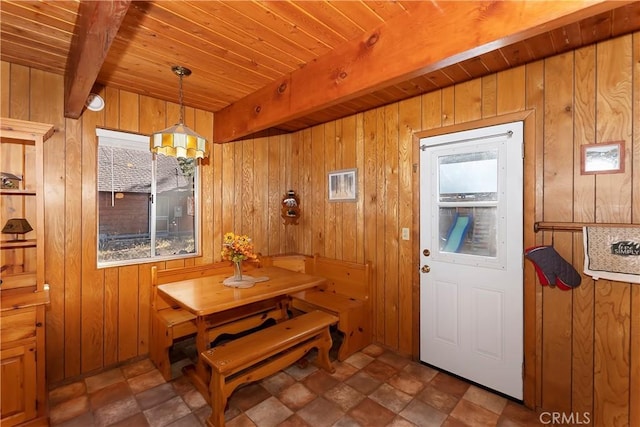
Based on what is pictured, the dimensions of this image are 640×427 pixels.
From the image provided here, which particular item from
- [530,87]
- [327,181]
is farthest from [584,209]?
[327,181]

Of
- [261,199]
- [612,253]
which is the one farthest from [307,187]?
[612,253]

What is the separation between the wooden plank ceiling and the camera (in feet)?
4.32

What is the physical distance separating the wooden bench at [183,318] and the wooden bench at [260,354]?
0.47m

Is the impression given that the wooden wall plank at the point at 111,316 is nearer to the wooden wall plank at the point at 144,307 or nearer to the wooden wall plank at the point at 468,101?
the wooden wall plank at the point at 144,307

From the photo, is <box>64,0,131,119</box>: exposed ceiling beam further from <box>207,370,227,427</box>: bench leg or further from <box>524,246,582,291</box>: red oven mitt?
<box>524,246,582,291</box>: red oven mitt

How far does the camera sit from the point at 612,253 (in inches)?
68.8

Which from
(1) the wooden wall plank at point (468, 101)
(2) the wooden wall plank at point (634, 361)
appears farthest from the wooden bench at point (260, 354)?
(1) the wooden wall plank at point (468, 101)

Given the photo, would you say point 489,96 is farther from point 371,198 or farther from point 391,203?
point 371,198

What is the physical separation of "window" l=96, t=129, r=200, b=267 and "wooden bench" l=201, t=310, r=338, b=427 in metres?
1.32

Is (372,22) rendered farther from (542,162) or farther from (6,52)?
(6,52)

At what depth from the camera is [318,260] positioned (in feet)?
11.8

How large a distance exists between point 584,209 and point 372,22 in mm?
1807

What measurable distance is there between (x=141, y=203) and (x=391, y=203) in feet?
8.13

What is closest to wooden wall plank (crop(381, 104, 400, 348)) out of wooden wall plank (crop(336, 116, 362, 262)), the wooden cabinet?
wooden wall plank (crop(336, 116, 362, 262))
